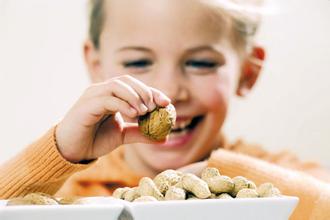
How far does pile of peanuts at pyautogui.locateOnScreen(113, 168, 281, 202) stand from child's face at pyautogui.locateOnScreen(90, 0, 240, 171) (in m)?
0.74

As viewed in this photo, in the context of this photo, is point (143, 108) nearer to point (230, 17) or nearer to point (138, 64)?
point (138, 64)

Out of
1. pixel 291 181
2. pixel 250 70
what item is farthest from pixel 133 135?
pixel 250 70

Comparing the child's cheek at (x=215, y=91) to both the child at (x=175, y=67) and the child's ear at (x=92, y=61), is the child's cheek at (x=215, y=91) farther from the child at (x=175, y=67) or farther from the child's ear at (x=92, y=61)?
the child's ear at (x=92, y=61)

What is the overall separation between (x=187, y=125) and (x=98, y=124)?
24.6 inches

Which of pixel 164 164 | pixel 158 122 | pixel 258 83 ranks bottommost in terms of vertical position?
pixel 164 164

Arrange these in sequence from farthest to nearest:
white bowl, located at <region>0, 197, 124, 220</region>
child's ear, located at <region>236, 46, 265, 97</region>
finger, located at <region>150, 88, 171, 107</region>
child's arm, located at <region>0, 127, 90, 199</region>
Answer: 1. child's ear, located at <region>236, 46, 265, 97</region>
2. child's arm, located at <region>0, 127, 90, 199</region>
3. finger, located at <region>150, 88, 171, 107</region>
4. white bowl, located at <region>0, 197, 124, 220</region>

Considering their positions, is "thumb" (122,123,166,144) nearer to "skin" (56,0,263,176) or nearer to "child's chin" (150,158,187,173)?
"skin" (56,0,263,176)

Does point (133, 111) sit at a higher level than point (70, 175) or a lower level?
higher

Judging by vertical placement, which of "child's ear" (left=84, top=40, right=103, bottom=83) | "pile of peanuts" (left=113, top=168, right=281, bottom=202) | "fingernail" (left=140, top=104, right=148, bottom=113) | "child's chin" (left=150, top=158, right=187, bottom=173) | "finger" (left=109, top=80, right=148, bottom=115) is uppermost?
"finger" (left=109, top=80, right=148, bottom=115)

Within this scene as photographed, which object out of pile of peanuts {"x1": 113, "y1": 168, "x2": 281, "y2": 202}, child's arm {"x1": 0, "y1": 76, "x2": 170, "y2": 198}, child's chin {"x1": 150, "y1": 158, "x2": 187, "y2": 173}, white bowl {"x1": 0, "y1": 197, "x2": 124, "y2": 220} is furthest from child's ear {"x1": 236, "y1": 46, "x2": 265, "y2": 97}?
white bowl {"x1": 0, "y1": 197, "x2": 124, "y2": 220}

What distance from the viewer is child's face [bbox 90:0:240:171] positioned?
1.27m

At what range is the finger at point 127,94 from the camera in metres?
0.61

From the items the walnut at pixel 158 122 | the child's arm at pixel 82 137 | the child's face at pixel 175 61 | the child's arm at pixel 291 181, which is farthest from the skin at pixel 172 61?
the walnut at pixel 158 122

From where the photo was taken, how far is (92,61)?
53.4 inches
